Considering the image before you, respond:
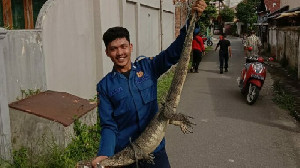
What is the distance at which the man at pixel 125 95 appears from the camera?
262 cm

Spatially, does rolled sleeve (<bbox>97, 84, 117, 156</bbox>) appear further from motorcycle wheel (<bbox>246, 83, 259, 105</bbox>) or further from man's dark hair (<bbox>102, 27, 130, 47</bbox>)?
motorcycle wheel (<bbox>246, 83, 259, 105</bbox>)

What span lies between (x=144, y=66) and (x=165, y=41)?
12559 millimetres

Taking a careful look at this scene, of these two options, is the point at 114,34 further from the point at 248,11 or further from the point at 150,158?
the point at 248,11

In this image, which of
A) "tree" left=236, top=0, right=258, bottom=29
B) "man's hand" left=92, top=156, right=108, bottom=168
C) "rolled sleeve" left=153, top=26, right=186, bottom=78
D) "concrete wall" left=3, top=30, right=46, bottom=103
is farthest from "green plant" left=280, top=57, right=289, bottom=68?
"tree" left=236, top=0, right=258, bottom=29

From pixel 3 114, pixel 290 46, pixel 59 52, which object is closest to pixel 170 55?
pixel 3 114

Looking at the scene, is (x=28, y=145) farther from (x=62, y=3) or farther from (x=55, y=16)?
(x=62, y=3)

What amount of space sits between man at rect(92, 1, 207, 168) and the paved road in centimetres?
254

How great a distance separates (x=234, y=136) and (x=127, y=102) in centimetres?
406

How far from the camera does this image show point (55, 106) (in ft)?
16.2

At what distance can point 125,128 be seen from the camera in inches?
108

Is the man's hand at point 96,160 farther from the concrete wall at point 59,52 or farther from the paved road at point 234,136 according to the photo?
the paved road at point 234,136

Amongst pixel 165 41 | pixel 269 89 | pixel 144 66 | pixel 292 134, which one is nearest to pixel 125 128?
pixel 144 66

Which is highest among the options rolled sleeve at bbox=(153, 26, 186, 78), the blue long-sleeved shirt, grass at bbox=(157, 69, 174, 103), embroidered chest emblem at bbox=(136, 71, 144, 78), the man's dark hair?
the man's dark hair

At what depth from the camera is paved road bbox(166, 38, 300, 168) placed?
5172 mm
